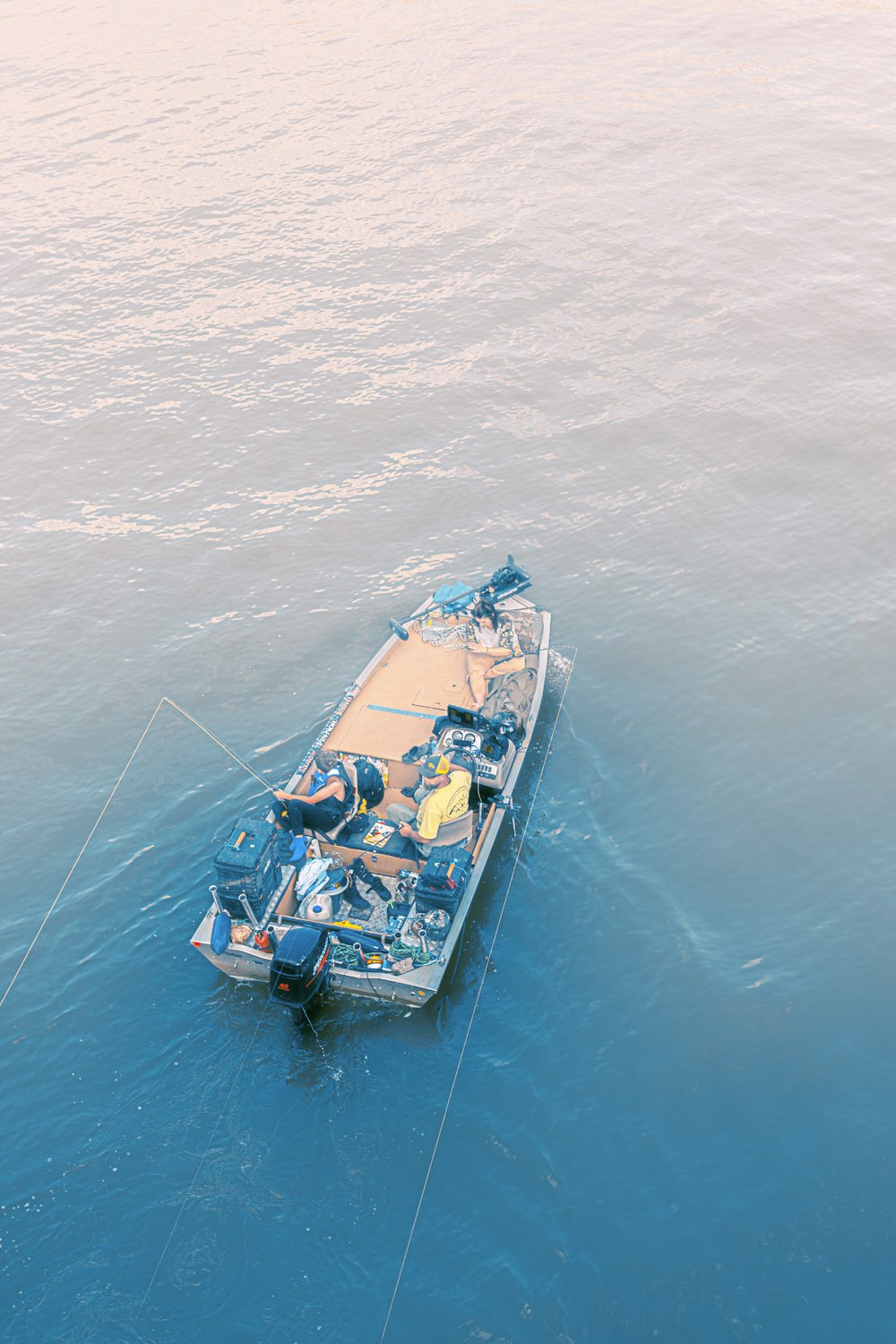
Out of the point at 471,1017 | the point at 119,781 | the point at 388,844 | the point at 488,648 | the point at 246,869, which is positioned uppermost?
the point at 246,869

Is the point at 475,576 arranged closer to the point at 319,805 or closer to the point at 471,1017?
the point at 319,805

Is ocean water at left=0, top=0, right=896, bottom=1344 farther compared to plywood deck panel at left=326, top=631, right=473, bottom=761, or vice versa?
plywood deck panel at left=326, top=631, right=473, bottom=761

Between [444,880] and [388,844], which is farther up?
[444,880]

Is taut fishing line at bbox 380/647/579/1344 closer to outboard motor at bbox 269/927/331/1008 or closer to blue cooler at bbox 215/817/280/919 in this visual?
outboard motor at bbox 269/927/331/1008

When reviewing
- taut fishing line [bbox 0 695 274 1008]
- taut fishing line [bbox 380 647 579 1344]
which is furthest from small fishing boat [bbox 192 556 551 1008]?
taut fishing line [bbox 0 695 274 1008]

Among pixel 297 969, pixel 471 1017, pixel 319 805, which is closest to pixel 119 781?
pixel 319 805

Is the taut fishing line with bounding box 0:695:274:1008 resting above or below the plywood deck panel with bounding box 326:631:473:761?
below

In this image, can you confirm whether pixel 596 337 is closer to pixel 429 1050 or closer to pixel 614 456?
pixel 614 456

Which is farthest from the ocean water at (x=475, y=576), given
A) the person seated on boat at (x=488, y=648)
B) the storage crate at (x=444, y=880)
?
the storage crate at (x=444, y=880)
